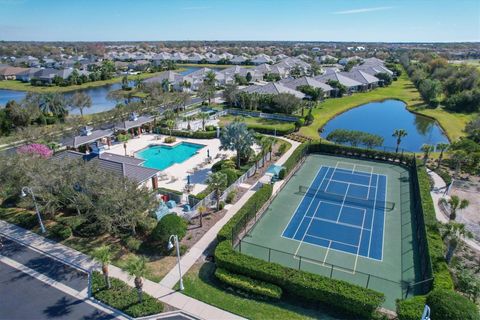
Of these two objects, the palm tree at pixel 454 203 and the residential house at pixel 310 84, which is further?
the residential house at pixel 310 84

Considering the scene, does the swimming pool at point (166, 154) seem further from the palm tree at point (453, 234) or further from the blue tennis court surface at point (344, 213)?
the palm tree at point (453, 234)

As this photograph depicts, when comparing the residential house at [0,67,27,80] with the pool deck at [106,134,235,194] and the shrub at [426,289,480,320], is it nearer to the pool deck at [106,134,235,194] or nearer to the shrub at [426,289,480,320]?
the pool deck at [106,134,235,194]

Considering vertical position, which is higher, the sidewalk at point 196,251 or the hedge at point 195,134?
the hedge at point 195,134

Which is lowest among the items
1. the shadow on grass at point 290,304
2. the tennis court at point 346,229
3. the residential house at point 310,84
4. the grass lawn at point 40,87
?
the shadow on grass at point 290,304

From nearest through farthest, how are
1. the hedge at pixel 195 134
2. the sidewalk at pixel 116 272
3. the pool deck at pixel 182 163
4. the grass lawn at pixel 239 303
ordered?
the grass lawn at pixel 239 303
the sidewalk at pixel 116 272
the pool deck at pixel 182 163
the hedge at pixel 195 134

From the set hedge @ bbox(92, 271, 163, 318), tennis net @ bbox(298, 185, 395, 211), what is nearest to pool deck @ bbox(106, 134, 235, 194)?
tennis net @ bbox(298, 185, 395, 211)

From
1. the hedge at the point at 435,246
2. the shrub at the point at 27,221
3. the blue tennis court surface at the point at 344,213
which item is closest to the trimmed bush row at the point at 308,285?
the hedge at the point at 435,246

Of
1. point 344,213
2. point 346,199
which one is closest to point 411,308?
point 344,213
